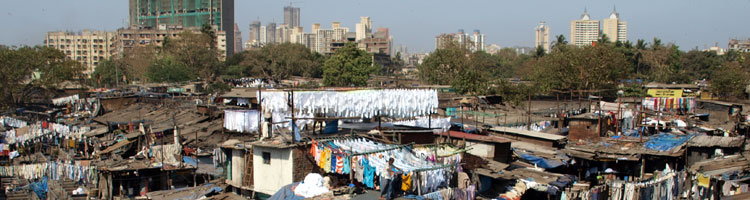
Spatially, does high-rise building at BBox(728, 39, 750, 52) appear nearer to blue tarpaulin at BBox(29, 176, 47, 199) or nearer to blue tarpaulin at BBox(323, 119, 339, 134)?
blue tarpaulin at BBox(323, 119, 339, 134)

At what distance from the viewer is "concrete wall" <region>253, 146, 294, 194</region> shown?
476 inches

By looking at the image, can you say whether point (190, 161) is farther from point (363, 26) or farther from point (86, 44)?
point (363, 26)

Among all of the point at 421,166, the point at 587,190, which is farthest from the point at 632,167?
the point at 421,166

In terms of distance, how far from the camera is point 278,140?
41.5 ft

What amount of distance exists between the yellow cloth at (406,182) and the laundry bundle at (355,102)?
303 centimetres

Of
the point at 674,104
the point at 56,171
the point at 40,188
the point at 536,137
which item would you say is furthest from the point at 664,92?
the point at 40,188

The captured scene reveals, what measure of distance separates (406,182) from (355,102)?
10.3ft

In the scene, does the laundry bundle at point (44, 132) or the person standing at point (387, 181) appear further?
the laundry bundle at point (44, 132)

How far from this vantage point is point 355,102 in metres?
13.4

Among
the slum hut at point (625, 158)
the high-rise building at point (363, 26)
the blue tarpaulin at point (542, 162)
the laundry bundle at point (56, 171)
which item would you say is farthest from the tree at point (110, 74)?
the high-rise building at point (363, 26)

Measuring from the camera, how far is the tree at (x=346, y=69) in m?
48.2

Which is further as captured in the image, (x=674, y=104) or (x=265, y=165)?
(x=674, y=104)

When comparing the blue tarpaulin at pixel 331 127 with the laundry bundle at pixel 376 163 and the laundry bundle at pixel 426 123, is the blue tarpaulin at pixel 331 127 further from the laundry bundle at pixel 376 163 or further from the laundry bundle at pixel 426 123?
the laundry bundle at pixel 426 123

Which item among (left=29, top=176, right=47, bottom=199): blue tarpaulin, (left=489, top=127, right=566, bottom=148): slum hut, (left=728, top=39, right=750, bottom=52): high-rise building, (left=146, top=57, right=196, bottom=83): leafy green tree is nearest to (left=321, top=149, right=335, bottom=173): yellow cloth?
(left=489, top=127, right=566, bottom=148): slum hut
